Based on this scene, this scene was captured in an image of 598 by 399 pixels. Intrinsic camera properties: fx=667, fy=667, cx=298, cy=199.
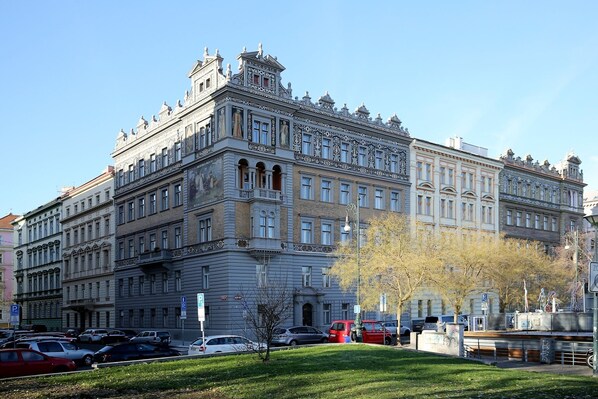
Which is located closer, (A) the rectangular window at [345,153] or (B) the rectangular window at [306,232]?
(B) the rectangular window at [306,232]

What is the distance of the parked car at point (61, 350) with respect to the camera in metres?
33.9

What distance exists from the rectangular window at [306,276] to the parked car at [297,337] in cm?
1238

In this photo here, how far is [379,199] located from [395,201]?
104 inches

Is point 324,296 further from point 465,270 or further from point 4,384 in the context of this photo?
point 4,384

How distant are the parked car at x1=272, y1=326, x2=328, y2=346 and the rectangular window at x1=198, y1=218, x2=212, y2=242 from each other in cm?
1387

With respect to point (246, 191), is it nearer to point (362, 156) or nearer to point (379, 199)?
point (362, 156)

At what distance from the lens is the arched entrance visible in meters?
58.2

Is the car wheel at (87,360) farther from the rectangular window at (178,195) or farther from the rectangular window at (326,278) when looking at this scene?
the rectangular window at (326,278)

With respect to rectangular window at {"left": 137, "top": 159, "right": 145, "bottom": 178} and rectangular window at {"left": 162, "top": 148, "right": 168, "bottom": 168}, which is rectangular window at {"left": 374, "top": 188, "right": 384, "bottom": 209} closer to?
rectangular window at {"left": 162, "top": 148, "right": 168, "bottom": 168}

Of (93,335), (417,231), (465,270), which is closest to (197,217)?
(93,335)

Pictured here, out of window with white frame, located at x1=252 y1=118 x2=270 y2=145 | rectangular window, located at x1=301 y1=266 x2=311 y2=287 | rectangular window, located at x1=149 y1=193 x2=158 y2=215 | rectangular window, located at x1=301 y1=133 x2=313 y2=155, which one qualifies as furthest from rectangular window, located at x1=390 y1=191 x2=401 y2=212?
rectangular window, located at x1=149 y1=193 x2=158 y2=215

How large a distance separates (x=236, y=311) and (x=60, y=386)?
31.6 meters

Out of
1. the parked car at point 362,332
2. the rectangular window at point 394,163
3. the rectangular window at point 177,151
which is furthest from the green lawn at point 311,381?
the rectangular window at point 394,163

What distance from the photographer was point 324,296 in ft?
195
